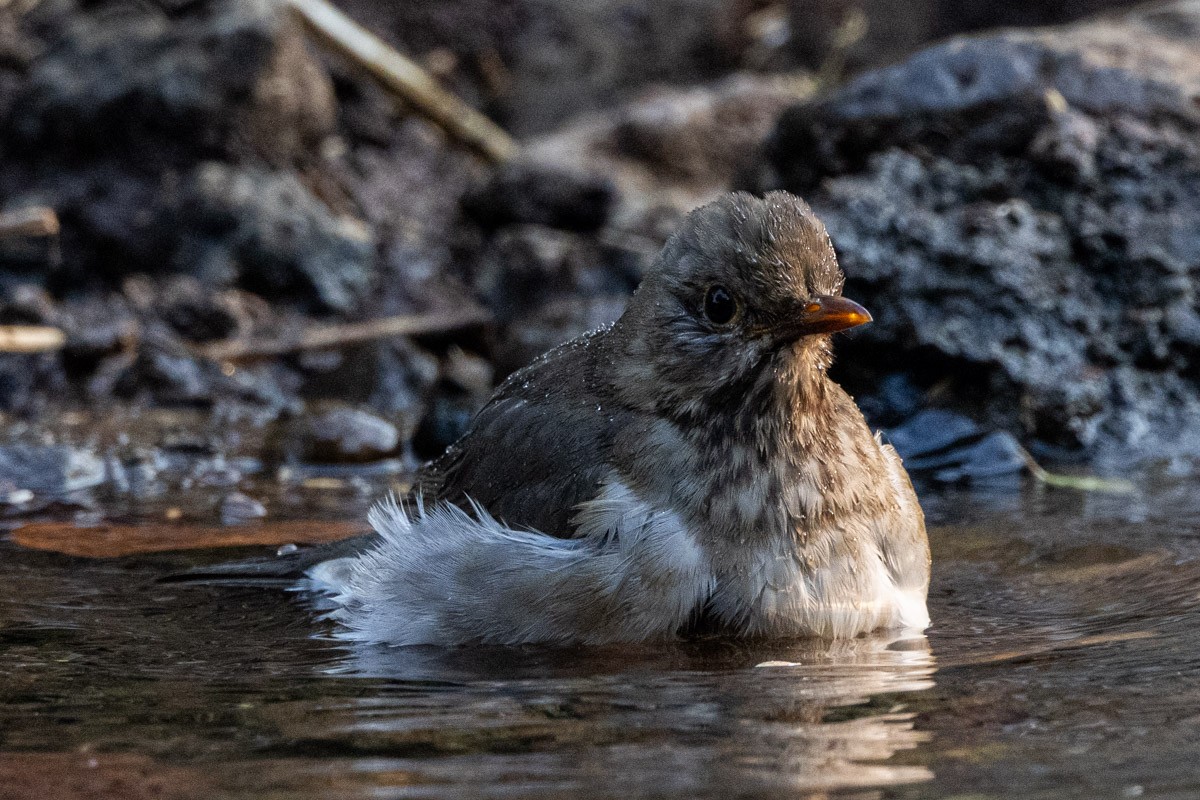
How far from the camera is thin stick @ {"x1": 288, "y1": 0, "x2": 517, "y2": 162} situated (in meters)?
11.0

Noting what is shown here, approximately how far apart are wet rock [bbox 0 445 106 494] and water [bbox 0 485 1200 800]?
129cm

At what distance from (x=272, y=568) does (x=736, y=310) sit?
73.3 inches

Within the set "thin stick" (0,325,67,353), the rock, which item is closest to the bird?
the rock

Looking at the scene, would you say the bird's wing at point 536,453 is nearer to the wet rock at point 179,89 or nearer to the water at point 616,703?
the water at point 616,703

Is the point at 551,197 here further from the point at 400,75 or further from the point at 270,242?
the point at 270,242

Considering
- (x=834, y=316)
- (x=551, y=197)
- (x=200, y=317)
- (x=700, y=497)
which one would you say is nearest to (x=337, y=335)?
(x=200, y=317)

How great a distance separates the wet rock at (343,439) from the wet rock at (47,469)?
0.94 meters

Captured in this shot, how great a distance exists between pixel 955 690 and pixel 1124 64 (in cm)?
516

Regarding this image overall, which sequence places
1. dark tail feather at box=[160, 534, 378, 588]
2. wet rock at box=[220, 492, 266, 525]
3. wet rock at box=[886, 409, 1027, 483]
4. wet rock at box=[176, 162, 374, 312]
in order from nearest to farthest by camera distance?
dark tail feather at box=[160, 534, 378, 588] < wet rock at box=[220, 492, 266, 525] < wet rock at box=[886, 409, 1027, 483] < wet rock at box=[176, 162, 374, 312]

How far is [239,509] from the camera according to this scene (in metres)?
5.93

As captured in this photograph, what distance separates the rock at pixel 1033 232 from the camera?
267 inches

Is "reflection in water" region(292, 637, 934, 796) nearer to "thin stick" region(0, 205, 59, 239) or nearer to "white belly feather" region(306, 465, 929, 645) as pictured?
"white belly feather" region(306, 465, 929, 645)

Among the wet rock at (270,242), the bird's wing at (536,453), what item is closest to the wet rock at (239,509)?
the bird's wing at (536,453)

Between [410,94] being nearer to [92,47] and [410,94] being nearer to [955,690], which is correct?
[92,47]
